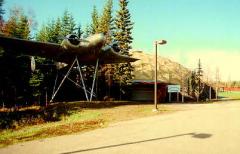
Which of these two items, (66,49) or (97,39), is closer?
(97,39)

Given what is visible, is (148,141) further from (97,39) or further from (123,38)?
(123,38)

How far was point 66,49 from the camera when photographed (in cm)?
3031

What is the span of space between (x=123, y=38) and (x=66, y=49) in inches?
733

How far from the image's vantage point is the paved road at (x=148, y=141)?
10273mm

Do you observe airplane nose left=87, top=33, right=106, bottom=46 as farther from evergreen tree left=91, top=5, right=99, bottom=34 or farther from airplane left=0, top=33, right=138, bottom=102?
evergreen tree left=91, top=5, right=99, bottom=34

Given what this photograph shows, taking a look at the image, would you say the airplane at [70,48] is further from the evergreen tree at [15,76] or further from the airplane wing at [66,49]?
the evergreen tree at [15,76]

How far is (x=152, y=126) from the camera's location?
1551cm

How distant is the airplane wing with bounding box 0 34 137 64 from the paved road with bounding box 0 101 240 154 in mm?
15688

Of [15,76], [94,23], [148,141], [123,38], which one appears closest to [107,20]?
[94,23]

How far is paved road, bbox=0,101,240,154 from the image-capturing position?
10.3m

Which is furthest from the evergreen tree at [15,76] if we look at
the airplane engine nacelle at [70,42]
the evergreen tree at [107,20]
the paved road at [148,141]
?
the paved road at [148,141]

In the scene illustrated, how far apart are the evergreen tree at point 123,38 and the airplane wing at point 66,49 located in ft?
38.5

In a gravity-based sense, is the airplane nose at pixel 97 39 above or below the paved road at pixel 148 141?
above

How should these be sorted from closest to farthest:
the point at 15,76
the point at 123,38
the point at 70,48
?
→ the point at 70,48 < the point at 15,76 < the point at 123,38
